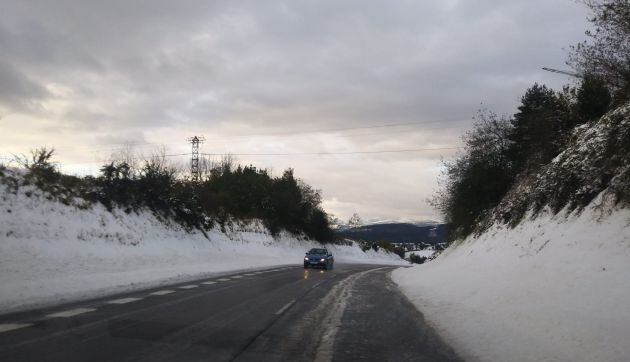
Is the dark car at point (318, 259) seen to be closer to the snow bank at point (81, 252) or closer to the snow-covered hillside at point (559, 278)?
the snow bank at point (81, 252)

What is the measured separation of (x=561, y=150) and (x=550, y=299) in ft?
45.2

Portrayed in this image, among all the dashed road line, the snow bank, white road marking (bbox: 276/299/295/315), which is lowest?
white road marking (bbox: 276/299/295/315)

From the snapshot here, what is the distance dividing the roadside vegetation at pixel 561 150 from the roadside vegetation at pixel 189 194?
2063 cm

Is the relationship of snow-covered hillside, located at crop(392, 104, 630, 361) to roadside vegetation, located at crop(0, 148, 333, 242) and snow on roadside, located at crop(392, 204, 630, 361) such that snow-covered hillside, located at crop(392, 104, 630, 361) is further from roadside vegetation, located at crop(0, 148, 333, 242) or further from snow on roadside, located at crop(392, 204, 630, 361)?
roadside vegetation, located at crop(0, 148, 333, 242)

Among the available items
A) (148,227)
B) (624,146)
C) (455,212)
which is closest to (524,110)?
(455,212)

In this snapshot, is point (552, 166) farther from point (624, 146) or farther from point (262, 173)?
point (262, 173)

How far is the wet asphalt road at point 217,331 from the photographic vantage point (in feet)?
22.7

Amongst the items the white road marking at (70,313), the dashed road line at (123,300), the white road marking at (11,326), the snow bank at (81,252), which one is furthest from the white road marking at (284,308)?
the snow bank at (81,252)

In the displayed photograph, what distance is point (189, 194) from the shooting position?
42.1 m

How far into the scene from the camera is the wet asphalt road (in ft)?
22.7

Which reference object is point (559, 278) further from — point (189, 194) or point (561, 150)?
point (189, 194)

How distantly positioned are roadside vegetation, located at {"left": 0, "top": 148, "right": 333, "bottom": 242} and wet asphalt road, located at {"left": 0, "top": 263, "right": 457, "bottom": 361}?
1553 centimetres

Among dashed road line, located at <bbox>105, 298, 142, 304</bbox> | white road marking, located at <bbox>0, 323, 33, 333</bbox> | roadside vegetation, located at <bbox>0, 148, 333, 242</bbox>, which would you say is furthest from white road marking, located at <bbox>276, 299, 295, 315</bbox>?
roadside vegetation, located at <bbox>0, 148, 333, 242</bbox>

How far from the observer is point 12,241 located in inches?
768
